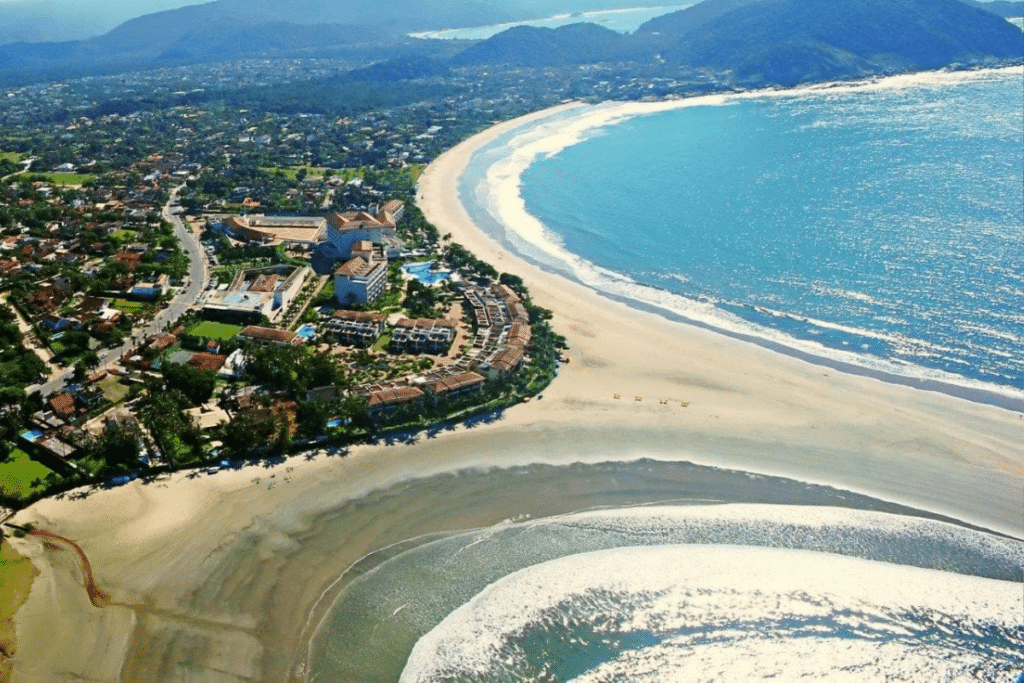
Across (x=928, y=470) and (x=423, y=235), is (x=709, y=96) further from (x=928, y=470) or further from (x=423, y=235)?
(x=928, y=470)

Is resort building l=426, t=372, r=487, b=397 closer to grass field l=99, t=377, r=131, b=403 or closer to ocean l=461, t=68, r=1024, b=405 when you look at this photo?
grass field l=99, t=377, r=131, b=403

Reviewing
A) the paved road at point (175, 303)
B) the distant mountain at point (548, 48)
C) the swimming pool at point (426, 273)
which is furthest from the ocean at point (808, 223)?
the distant mountain at point (548, 48)

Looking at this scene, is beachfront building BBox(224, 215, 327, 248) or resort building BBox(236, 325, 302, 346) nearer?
resort building BBox(236, 325, 302, 346)

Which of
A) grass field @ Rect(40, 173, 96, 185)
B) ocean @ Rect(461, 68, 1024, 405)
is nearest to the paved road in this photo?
grass field @ Rect(40, 173, 96, 185)

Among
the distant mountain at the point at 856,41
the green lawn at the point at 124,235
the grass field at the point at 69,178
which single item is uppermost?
the distant mountain at the point at 856,41

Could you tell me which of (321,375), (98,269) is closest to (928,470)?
(321,375)

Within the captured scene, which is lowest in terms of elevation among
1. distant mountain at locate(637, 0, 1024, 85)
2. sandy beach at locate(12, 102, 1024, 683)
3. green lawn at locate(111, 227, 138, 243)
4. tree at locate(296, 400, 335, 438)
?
sandy beach at locate(12, 102, 1024, 683)

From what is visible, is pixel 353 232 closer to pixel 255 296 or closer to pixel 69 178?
pixel 255 296

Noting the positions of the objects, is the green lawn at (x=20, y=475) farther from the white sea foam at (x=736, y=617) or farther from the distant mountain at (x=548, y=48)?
the distant mountain at (x=548, y=48)
